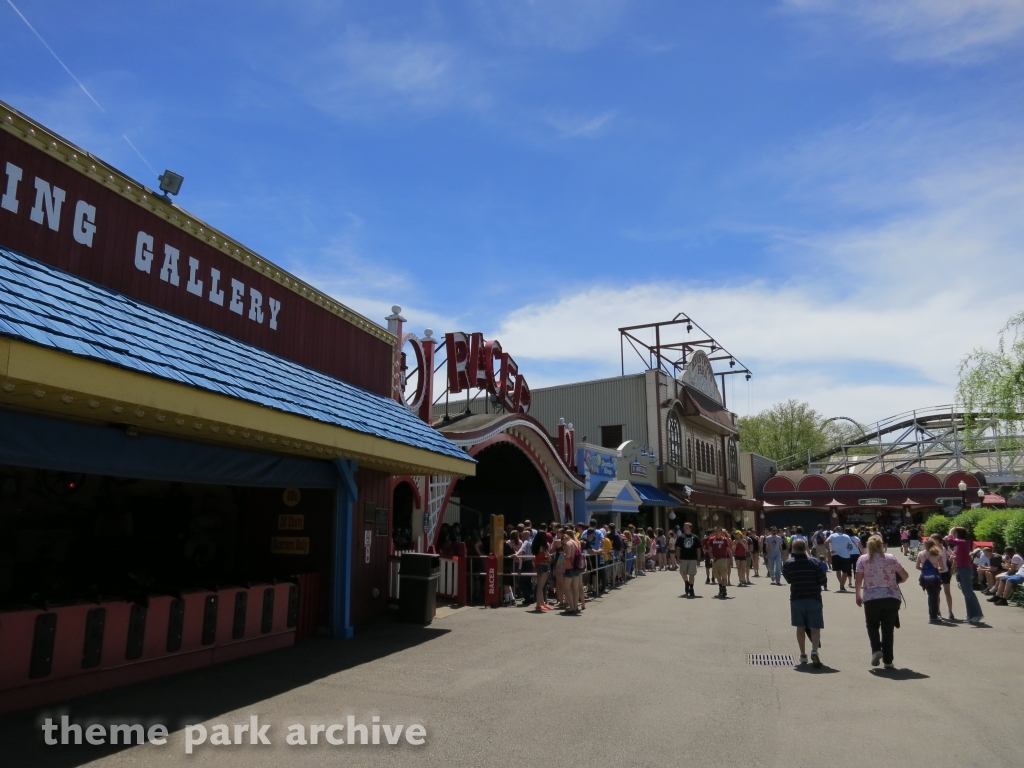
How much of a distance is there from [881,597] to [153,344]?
28.1 ft

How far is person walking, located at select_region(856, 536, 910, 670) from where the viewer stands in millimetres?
8922

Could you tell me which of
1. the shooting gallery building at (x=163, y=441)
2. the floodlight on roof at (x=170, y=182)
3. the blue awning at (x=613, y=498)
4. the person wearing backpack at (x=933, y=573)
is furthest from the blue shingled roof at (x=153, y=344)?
the blue awning at (x=613, y=498)

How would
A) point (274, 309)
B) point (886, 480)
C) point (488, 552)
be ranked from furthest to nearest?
point (886, 480), point (488, 552), point (274, 309)

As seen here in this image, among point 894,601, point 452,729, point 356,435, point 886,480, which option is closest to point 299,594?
point 356,435

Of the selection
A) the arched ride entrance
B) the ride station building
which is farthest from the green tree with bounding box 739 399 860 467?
the arched ride entrance

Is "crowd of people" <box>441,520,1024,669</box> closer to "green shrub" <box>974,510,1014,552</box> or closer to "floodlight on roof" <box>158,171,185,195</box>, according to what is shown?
"green shrub" <box>974,510,1014,552</box>

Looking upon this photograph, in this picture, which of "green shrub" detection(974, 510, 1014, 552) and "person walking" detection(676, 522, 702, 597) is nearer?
"person walking" detection(676, 522, 702, 597)

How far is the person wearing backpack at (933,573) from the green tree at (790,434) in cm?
5658

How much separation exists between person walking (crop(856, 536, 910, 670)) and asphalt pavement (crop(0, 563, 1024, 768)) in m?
0.33

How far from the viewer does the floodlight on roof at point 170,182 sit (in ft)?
30.8

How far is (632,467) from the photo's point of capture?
3216 centimetres

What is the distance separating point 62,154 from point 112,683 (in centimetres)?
548

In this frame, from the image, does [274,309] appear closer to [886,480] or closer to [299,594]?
→ [299,594]

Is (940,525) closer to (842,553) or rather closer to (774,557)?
(774,557)
